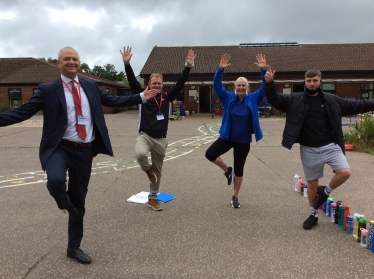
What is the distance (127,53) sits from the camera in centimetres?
482

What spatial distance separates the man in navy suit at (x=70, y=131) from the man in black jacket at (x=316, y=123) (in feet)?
6.83

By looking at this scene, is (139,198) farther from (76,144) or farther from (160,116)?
(76,144)

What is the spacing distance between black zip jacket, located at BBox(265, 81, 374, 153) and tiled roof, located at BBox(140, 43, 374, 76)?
1100 inches

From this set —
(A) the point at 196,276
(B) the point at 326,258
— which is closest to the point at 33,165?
(A) the point at 196,276

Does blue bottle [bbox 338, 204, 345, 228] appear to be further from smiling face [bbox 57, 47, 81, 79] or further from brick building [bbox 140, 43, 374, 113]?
brick building [bbox 140, 43, 374, 113]

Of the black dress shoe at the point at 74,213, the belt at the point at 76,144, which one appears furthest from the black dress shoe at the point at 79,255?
the belt at the point at 76,144

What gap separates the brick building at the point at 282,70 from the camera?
32.2m

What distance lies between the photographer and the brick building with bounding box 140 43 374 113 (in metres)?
32.2

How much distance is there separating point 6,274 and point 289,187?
15.1ft

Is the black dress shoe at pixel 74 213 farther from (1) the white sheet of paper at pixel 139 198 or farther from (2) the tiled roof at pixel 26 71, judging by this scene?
(2) the tiled roof at pixel 26 71

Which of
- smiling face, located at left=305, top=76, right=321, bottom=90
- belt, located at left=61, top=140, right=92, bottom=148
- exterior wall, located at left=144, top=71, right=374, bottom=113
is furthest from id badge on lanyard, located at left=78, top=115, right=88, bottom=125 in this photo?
exterior wall, located at left=144, top=71, right=374, bottom=113

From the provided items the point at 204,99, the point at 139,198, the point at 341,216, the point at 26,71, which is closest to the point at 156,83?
the point at 139,198

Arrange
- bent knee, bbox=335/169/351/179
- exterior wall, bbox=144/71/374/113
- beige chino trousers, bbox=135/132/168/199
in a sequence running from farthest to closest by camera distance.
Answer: exterior wall, bbox=144/71/374/113 < beige chino trousers, bbox=135/132/168/199 < bent knee, bbox=335/169/351/179

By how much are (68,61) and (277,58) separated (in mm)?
34333
